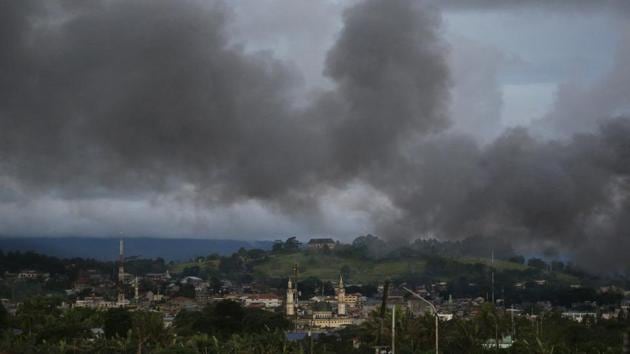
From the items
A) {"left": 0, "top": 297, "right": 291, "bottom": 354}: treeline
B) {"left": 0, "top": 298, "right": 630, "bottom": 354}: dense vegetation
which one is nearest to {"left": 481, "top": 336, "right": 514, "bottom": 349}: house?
{"left": 0, "top": 298, "right": 630, "bottom": 354}: dense vegetation

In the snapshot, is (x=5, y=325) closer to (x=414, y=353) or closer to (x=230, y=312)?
(x=230, y=312)

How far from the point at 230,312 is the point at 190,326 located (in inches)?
715

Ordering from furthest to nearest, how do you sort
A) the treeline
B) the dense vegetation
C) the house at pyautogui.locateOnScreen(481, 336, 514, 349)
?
1. the house at pyautogui.locateOnScreen(481, 336, 514, 349)
2. the treeline
3. the dense vegetation

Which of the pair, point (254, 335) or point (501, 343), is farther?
point (254, 335)

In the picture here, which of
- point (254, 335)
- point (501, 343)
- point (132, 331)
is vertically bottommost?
point (501, 343)

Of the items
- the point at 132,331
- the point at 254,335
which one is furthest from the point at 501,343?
the point at 132,331

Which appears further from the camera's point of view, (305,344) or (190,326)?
(190,326)

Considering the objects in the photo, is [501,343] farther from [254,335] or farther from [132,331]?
[132,331]

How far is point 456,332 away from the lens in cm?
13350

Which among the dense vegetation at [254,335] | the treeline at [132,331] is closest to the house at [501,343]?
the dense vegetation at [254,335]

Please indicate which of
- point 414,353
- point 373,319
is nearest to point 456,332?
point 373,319

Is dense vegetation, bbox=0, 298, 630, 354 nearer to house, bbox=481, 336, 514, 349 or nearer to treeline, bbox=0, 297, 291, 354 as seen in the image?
treeline, bbox=0, 297, 291, 354

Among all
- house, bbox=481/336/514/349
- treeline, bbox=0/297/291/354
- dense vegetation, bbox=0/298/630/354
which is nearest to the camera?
dense vegetation, bbox=0/298/630/354

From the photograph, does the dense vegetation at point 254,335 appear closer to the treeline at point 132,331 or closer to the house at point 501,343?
the treeline at point 132,331
